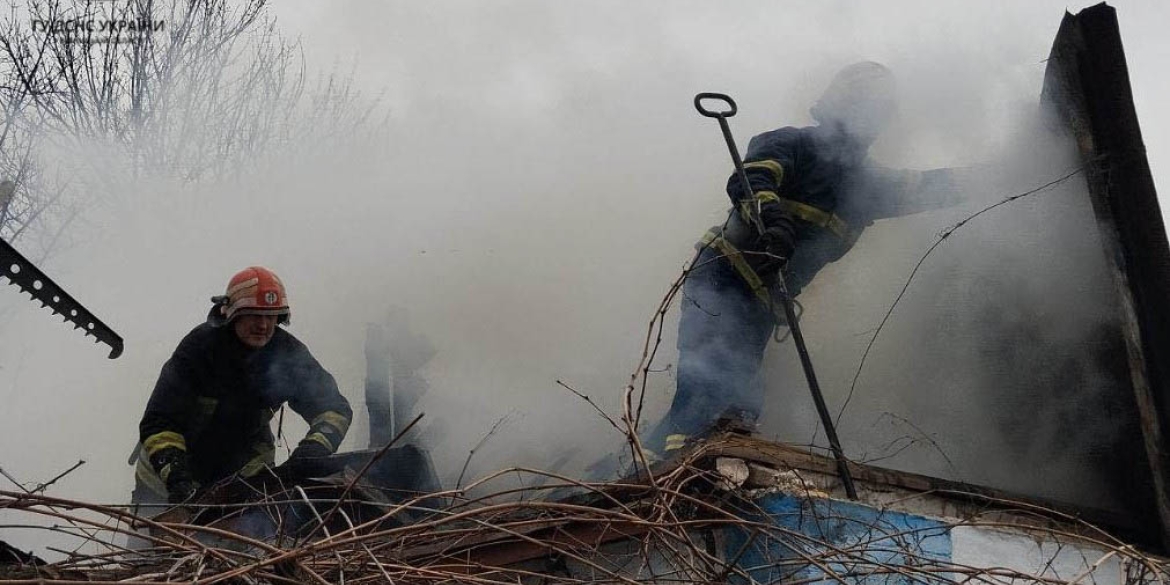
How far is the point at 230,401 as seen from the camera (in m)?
5.07

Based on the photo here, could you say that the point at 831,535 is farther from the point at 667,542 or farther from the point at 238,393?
→ the point at 238,393

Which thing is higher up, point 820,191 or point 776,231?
point 820,191

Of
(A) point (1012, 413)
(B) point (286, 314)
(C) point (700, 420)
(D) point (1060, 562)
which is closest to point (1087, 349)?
(A) point (1012, 413)

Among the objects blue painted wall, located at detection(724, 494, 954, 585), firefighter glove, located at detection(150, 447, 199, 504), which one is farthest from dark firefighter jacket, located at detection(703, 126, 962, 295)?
firefighter glove, located at detection(150, 447, 199, 504)

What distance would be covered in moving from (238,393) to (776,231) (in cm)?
255

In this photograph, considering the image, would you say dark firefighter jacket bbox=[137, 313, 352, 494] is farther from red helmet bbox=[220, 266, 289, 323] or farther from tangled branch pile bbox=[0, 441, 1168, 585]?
tangled branch pile bbox=[0, 441, 1168, 585]

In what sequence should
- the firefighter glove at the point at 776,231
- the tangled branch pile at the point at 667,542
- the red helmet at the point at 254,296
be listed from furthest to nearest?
the red helmet at the point at 254,296, the firefighter glove at the point at 776,231, the tangled branch pile at the point at 667,542

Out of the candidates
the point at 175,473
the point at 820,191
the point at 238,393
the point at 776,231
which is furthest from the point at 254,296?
the point at 820,191

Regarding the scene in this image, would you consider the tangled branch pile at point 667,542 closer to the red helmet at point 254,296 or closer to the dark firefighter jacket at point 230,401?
the dark firefighter jacket at point 230,401

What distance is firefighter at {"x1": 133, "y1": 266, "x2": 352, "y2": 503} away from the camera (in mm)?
4836

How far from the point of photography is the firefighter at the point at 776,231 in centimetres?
480

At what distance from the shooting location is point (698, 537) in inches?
141

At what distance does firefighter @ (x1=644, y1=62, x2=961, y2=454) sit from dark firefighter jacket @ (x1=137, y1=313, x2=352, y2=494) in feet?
5.11

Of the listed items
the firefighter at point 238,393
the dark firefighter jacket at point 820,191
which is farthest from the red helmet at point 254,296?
the dark firefighter jacket at point 820,191
